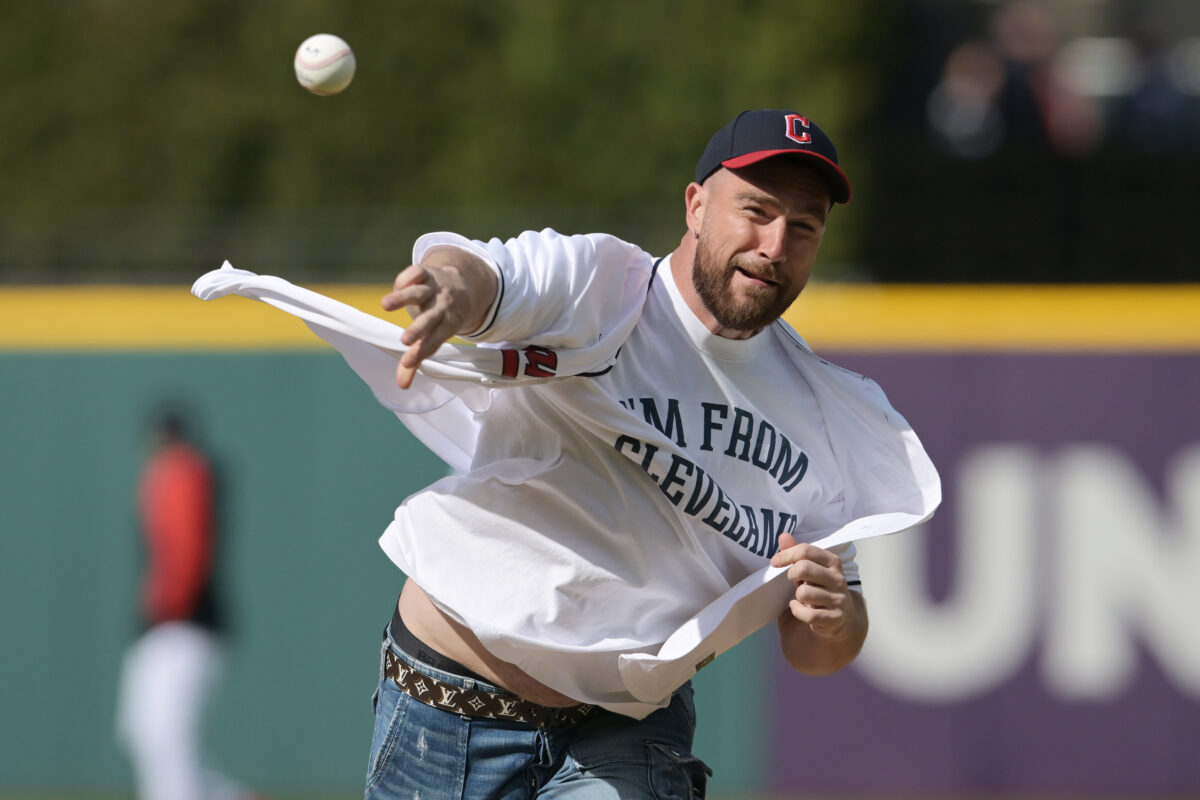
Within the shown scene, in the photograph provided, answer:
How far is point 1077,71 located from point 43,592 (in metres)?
8.67

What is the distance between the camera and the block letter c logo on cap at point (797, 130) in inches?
130

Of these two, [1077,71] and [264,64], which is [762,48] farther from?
[264,64]

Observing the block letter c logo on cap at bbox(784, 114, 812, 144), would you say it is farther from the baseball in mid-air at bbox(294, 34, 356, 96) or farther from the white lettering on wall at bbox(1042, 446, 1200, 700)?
the white lettering on wall at bbox(1042, 446, 1200, 700)

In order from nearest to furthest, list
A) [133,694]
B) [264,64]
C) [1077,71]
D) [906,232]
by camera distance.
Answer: [133,694] < [906,232] < [1077,71] < [264,64]

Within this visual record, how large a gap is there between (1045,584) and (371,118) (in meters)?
11.7

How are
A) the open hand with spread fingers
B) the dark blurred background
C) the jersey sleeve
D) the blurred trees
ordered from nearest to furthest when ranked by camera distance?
the open hand with spread fingers
the jersey sleeve
the dark blurred background
the blurred trees

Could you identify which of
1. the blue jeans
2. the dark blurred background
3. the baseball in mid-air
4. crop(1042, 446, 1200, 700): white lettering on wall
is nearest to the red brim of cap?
the baseball in mid-air

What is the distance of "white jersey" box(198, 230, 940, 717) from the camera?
3.36 m

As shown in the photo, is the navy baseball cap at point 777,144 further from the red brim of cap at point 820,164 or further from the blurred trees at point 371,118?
the blurred trees at point 371,118

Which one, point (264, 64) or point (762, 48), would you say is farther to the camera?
point (264, 64)

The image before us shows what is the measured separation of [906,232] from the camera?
9469 mm

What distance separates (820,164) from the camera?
3320 mm

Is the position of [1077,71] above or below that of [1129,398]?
above

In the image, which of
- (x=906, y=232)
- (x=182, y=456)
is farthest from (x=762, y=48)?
(x=182, y=456)
